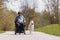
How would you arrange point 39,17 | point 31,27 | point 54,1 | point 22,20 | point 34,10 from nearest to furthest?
point 22,20
point 31,27
point 54,1
point 34,10
point 39,17

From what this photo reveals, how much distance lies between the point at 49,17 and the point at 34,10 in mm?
5108

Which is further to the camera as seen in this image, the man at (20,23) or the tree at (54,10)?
the tree at (54,10)

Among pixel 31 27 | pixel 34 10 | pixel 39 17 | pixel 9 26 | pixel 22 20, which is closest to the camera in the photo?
pixel 22 20

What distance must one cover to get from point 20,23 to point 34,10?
2031 inches

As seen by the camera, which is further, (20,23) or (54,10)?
(54,10)

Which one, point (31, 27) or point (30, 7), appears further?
point (30, 7)

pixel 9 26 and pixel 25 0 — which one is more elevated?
pixel 25 0

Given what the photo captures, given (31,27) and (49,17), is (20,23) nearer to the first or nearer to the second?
(31,27)

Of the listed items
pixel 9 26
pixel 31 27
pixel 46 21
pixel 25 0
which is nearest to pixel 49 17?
pixel 46 21

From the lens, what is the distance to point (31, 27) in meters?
29.2

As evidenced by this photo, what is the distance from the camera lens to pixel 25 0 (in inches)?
3076

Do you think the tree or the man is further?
the tree

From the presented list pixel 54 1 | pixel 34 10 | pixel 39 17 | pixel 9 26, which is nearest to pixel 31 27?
pixel 9 26

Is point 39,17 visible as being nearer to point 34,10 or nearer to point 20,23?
point 34,10
